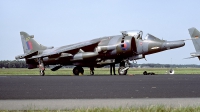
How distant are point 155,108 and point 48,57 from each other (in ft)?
88.1

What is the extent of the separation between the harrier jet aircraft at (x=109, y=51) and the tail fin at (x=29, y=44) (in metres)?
2.63

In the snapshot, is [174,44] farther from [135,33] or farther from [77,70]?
[77,70]

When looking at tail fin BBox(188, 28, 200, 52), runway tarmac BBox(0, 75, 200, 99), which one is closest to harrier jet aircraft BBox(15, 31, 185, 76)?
tail fin BBox(188, 28, 200, 52)

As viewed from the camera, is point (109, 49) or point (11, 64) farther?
point (11, 64)

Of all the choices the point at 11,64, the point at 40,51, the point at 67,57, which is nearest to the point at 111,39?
the point at 67,57

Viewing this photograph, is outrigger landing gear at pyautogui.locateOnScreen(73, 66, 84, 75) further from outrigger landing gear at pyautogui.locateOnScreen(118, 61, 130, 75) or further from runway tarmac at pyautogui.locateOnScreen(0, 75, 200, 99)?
runway tarmac at pyautogui.locateOnScreen(0, 75, 200, 99)

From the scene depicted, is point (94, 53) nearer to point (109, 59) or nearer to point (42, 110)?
point (109, 59)

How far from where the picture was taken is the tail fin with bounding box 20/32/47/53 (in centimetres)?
3759

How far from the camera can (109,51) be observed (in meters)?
30.2

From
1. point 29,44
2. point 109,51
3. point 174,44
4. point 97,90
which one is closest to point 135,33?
point 109,51

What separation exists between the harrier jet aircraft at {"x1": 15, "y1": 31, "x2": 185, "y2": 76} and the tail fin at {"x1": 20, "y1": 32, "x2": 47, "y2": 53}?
263 cm

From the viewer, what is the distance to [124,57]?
30.3 meters

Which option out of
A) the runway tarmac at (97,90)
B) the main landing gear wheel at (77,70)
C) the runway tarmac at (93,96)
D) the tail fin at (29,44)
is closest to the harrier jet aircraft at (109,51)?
the main landing gear wheel at (77,70)

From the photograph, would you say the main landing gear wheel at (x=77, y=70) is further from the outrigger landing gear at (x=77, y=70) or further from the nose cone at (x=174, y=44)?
the nose cone at (x=174, y=44)
